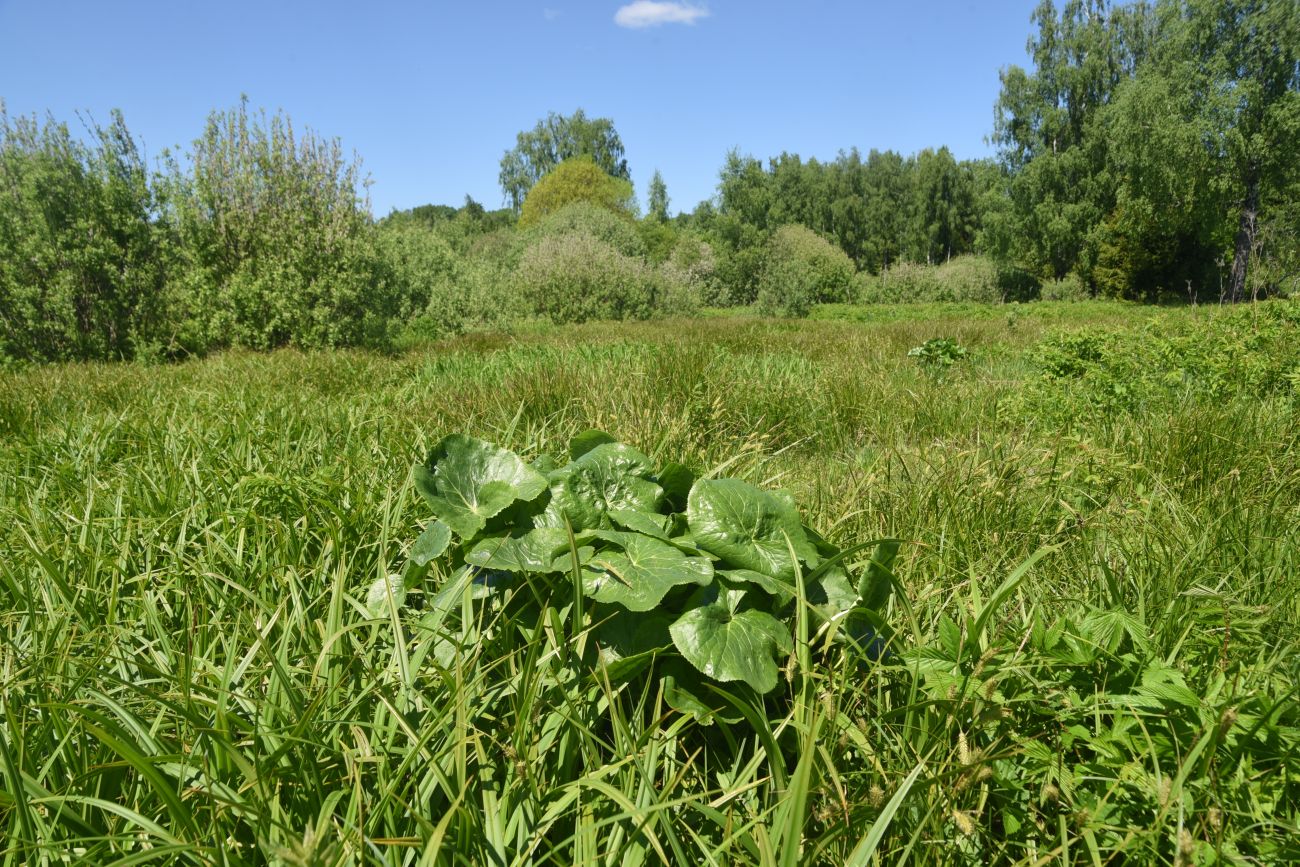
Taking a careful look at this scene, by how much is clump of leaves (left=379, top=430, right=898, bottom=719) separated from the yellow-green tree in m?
43.0

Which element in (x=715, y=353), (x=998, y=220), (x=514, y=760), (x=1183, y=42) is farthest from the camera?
(x=998, y=220)

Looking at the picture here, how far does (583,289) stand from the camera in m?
21.0

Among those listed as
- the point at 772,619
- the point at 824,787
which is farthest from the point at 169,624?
the point at 824,787

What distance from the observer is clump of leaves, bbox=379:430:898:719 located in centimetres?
134

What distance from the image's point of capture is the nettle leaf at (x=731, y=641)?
126 centimetres

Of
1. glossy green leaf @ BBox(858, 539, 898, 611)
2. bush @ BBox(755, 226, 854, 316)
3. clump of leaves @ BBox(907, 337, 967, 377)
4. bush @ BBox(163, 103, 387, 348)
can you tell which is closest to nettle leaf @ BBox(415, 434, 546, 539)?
glossy green leaf @ BBox(858, 539, 898, 611)

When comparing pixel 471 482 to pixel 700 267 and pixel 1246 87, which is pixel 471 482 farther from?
pixel 700 267

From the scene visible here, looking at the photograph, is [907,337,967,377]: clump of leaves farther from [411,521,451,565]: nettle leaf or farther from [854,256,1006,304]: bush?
[854,256,1006,304]: bush

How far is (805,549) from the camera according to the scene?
1521 mm

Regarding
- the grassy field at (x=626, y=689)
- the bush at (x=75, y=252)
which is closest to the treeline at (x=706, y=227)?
the bush at (x=75, y=252)

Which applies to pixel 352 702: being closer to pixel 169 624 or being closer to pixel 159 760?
pixel 159 760

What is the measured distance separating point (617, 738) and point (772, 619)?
381 mm

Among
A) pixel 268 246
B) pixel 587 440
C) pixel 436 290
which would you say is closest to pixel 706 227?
pixel 436 290

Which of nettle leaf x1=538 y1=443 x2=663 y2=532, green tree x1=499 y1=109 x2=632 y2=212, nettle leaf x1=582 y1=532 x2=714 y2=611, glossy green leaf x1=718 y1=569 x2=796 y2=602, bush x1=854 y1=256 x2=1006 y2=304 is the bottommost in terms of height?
glossy green leaf x1=718 y1=569 x2=796 y2=602
